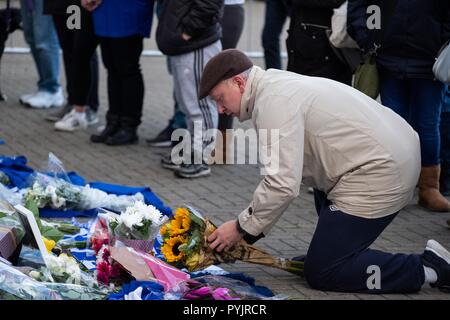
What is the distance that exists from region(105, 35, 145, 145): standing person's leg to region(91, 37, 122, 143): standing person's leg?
3 centimetres

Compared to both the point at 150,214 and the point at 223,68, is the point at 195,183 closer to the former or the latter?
the point at 150,214

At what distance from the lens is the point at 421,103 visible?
6.46 meters

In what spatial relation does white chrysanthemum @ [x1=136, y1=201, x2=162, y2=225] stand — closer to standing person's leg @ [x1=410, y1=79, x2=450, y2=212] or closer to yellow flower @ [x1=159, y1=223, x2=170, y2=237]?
yellow flower @ [x1=159, y1=223, x2=170, y2=237]

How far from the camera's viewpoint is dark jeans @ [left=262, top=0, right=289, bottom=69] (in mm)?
9273

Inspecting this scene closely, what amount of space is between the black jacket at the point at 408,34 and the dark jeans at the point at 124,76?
7.15 ft

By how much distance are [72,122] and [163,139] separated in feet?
2.95

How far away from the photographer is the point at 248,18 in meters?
16.6

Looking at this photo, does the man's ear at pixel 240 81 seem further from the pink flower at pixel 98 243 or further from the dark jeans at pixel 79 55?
the dark jeans at pixel 79 55

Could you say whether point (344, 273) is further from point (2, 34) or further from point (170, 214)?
point (2, 34)

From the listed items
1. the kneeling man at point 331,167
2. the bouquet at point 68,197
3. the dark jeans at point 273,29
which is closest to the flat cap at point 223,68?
the kneeling man at point 331,167

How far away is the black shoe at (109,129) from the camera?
8.24 m
